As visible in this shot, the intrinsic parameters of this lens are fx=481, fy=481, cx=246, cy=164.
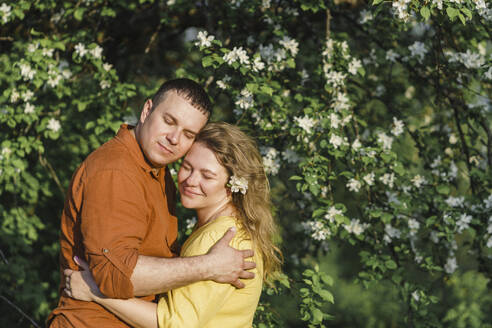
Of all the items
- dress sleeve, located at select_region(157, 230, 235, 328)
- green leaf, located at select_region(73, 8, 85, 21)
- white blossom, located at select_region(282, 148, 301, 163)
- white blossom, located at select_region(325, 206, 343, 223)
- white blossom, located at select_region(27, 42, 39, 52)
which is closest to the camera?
dress sleeve, located at select_region(157, 230, 235, 328)

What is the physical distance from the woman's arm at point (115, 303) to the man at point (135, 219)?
0.05 metres

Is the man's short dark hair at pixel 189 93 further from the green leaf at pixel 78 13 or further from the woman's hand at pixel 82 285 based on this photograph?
the green leaf at pixel 78 13

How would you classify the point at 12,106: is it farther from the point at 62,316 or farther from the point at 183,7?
the point at 62,316

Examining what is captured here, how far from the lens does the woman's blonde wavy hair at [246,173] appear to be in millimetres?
Answer: 2260

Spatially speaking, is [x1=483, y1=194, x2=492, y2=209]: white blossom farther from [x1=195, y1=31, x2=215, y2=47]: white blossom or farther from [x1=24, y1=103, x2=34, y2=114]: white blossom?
[x1=24, y1=103, x2=34, y2=114]: white blossom

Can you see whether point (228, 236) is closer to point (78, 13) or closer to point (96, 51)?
point (96, 51)

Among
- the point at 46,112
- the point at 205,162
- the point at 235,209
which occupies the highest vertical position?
the point at 205,162

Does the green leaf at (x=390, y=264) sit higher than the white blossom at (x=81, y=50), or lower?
lower

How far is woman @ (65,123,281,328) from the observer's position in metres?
1.95

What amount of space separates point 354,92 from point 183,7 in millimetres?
1461

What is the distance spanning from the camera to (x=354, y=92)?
3.71 meters

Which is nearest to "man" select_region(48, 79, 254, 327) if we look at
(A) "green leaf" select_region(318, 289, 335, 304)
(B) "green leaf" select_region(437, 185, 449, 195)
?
(A) "green leaf" select_region(318, 289, 335, 304)

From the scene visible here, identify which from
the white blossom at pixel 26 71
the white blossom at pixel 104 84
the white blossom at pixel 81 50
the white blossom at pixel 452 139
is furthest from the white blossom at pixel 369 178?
the white blossom at pixel 26 71

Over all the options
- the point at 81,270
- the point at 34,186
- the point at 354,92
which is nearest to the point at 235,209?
the point at 81,270
